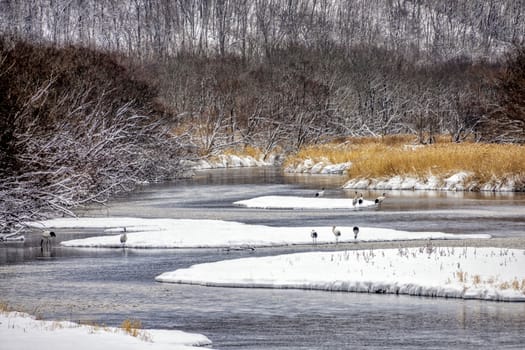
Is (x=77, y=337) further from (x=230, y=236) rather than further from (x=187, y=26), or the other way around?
(x=187, y=26)

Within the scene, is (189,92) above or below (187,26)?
below

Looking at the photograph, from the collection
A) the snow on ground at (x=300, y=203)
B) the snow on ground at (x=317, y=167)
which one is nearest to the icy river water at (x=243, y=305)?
the snow on ground at (x=300, y=203)

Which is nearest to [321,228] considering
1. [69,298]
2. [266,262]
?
[266,262]

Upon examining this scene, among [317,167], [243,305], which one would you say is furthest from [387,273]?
[317,167]

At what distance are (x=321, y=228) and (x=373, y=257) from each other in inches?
417

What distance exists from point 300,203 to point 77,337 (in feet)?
115

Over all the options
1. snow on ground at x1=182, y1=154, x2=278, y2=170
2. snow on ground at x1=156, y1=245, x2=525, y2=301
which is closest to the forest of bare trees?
snow on ground at x1=182, y1=154, x2=278, y2=170

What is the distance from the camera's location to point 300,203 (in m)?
51.8

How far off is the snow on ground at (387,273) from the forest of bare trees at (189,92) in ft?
21.9

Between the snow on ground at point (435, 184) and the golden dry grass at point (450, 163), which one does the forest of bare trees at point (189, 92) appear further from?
the snow on ground at point (435, 184)

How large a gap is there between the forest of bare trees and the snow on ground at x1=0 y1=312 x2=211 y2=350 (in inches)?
429

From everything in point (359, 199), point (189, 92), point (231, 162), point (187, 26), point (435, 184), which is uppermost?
point (187, 26)

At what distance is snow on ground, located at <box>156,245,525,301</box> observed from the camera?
2408 cm

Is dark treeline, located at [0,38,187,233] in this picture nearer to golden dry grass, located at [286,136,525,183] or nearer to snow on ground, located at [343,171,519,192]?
snow on ground, located at [343,171,519,192]
